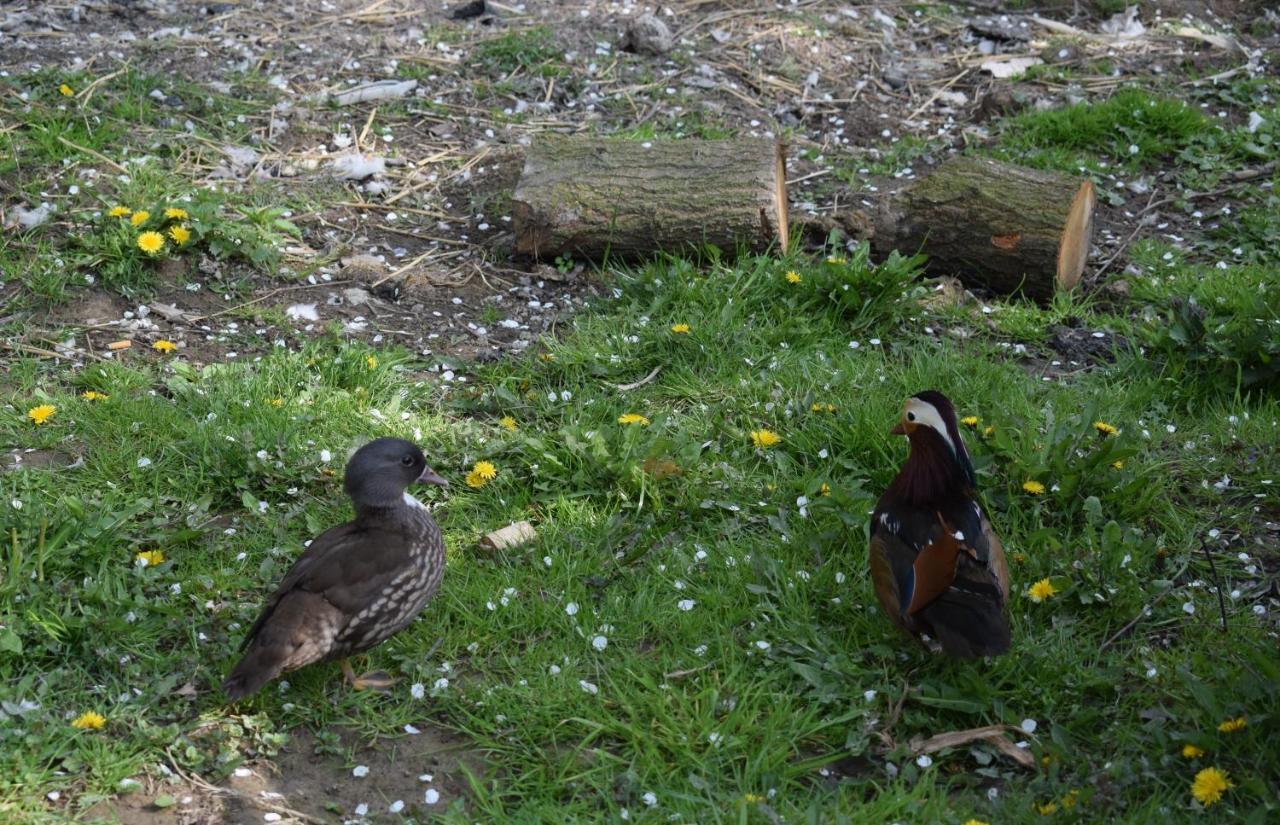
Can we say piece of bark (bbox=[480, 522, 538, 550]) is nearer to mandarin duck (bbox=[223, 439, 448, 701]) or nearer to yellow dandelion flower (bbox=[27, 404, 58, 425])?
mandarin duck (bbox=[223, 439, 448, 701])

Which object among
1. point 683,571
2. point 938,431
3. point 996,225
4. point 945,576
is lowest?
point 683,571

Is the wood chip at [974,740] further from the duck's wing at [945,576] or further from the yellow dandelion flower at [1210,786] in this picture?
the yellow dandelion flower at [1210,786]

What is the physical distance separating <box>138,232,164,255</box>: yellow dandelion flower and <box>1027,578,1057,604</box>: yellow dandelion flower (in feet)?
13.7

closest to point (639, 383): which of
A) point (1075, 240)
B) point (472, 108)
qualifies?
point (1075, 240)

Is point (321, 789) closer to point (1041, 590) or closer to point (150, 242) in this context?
point (1041, 590)

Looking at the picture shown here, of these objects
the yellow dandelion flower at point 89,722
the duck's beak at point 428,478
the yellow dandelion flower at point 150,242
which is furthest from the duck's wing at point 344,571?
the yellow dandelion flower at point 150,242

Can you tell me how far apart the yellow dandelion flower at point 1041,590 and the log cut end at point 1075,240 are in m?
2.35

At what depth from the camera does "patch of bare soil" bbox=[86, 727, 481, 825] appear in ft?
11.5

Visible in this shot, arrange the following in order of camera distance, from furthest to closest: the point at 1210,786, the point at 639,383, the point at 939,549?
the point at 639,383 → the point at 939,549 → the point at 1210,786

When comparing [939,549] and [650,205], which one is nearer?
[939,549]

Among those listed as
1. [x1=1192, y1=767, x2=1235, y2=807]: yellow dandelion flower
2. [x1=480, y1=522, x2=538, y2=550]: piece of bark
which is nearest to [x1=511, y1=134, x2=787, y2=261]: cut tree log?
[x1=480, y1=522, x2=538, y2=550]: piece of bark

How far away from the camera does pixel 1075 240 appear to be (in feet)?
20.1

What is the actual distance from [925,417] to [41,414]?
339 cm

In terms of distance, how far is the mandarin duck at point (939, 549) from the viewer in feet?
12.1
